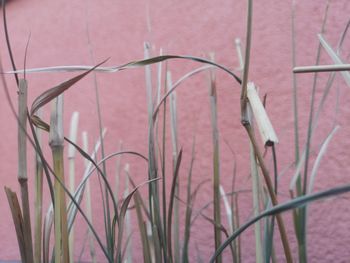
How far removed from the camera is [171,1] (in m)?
1.26

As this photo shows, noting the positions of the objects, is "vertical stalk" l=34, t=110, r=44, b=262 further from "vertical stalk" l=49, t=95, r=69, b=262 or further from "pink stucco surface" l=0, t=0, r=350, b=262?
"pink stucco surface" l=0, t=0, r=350, b=262

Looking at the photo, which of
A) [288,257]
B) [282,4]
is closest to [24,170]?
[288,257]

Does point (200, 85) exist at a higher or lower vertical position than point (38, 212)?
higher

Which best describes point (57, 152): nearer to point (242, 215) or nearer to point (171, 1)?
point (242, 215)

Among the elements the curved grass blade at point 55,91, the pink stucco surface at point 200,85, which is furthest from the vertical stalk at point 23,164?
the pink stucco surface at point 200,85

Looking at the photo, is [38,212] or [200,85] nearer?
[38,212]

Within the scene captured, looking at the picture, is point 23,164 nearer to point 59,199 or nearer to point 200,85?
point 59,199

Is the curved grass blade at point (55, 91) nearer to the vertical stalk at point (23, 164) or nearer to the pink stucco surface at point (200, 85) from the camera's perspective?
the vertical stalk at point (23, 164)

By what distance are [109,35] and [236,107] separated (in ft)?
1.78

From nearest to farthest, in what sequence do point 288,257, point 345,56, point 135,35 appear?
point 288,257 → point 345,56 → point 135,35

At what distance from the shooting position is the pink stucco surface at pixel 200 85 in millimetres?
928

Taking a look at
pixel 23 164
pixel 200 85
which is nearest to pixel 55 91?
pixel 23 164

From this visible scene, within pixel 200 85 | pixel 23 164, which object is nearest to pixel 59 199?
pixel 23 164

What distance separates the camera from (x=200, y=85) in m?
1.16
